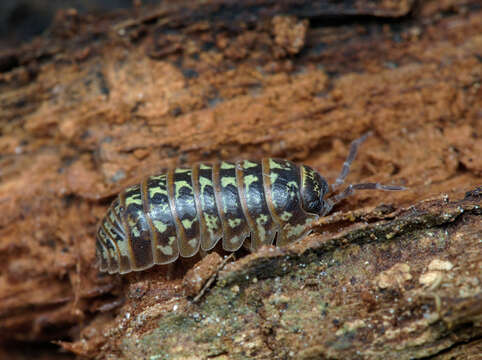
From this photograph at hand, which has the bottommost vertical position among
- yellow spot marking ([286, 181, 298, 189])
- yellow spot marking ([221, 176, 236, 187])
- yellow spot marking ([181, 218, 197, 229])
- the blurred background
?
yellow spot marking ([181, 218, 197, 229])

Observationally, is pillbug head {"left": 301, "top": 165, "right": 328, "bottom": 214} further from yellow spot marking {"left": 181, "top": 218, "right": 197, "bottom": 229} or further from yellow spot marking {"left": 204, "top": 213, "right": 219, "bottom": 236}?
yellow spot marking {"left": 181, "top": 218, "right": 197, "bottom": 229}

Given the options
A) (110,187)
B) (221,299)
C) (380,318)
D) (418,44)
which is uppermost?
(418,44)

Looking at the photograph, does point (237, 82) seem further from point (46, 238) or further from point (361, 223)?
point (46, 238)

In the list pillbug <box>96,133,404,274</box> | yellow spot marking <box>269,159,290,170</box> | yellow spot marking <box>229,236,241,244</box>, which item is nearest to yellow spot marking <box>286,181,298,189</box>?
pillbug <box>96,133,404,274</box>

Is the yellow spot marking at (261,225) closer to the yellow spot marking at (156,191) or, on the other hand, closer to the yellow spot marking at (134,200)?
the yellow spot marking at (156,191)

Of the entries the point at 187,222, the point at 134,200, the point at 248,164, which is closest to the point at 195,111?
the point at 248,164

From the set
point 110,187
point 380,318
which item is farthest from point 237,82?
point 380,318

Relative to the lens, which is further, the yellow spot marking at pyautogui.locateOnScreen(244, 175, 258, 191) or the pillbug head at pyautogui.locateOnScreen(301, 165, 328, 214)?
the pillbug head at pyautogui.locateOnScreen(301, 165, 328, 214)

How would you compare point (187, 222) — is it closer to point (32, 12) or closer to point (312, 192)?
point (312, 192)
